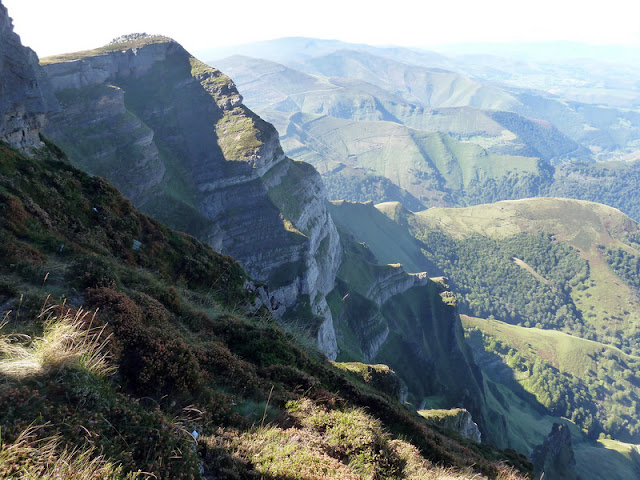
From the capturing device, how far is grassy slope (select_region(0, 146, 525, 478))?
6371mm

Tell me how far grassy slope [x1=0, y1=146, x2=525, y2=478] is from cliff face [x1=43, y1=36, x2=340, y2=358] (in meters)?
49.8

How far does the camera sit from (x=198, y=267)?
2734cm

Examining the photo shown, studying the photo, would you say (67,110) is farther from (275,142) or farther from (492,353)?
(492,353)

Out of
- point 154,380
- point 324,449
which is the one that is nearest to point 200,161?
point 154,380

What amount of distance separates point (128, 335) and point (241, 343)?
5.88m

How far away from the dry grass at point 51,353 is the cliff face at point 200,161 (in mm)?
58131

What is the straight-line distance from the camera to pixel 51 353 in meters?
6.99

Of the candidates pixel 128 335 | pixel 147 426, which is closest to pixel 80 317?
pixel 128 335

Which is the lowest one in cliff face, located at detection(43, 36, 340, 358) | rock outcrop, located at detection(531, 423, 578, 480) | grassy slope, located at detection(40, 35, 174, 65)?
rock outcrop, located at detection(531, 423, 578, 480)

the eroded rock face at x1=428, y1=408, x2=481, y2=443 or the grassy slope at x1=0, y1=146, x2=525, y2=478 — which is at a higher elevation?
the grassy slope at x1=0, y1=146, x2=525, y2=478

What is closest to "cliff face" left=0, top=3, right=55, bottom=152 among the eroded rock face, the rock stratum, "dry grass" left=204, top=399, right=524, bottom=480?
the rock stratum

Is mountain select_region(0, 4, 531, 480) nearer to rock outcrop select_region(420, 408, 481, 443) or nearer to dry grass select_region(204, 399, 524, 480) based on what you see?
dry grass select_region(204, 399, 524, 480)

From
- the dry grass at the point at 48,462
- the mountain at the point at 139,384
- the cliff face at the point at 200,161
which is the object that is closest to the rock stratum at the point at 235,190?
the cliff face at the point at 200,161

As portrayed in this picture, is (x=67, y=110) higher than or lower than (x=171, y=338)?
higher
